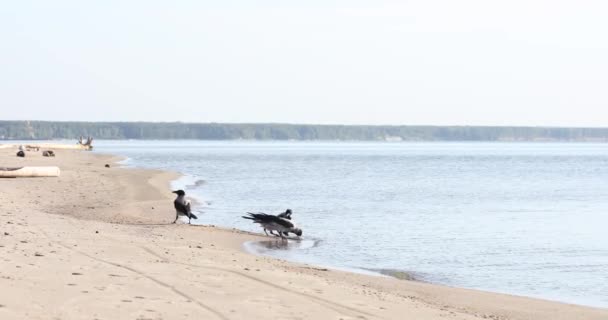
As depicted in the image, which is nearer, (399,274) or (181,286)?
(181,286)

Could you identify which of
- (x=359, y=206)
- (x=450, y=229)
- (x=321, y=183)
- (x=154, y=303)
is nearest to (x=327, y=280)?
(x=154, y=303)

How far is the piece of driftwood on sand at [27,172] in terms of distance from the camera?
3259cm

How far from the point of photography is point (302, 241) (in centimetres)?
2027

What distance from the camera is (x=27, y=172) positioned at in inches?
1325

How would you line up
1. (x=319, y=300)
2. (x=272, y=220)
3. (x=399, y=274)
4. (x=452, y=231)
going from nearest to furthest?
(x=319, y=300), (x=399, y=274), (x=272, y=220), (x=452, y=231)

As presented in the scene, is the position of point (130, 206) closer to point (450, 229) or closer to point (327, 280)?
point (450, 229)

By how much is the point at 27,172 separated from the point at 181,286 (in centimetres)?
2483

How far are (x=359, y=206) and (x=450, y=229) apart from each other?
7896 millimetres

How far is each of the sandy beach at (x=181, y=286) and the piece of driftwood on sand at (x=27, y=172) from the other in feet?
48.1

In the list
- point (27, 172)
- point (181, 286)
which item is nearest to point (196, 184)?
point (27, 172)

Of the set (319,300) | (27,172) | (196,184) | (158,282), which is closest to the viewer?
(319,300)

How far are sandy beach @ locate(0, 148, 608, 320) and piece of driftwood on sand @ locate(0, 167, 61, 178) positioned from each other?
14.7 meters

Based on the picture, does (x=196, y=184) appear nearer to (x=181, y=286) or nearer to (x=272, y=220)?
(x=272, y=220)

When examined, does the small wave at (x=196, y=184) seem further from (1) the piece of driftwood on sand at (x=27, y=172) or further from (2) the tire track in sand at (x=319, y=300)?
(2) the tire track in sand at (x=319, y=300)
